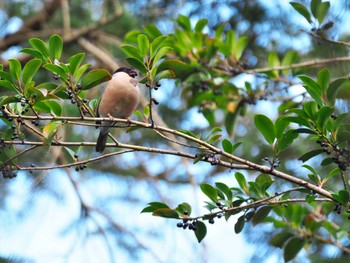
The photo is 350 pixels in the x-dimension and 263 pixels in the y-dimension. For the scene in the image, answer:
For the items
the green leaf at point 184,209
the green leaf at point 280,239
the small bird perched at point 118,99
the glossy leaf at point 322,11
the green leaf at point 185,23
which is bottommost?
the green leaf at point 280,239

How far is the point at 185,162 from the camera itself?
3445mm

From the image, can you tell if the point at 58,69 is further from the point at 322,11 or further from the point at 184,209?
the point at 322,11

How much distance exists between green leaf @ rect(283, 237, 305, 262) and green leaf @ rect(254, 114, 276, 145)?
59cm

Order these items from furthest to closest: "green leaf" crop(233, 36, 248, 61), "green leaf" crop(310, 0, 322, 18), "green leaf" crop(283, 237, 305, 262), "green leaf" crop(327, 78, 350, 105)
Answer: "green leaf" crop(233, 36, 248, 61)
"green leaf" crop(310, 0, 322, 18)
"green leaf" crop(283, 237, 305, 262)
"green leaf" crop(327, 78, 350, 105)

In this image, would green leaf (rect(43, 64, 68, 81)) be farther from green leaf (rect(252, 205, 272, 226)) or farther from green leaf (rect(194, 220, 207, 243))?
green leaf (rect(252, 205, 272, 226))

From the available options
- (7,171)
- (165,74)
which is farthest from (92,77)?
(7,171)

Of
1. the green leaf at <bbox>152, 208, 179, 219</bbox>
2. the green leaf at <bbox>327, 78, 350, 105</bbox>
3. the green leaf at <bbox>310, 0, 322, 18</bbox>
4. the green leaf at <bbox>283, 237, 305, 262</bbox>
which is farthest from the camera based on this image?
the green leaf at <bbox>310, 0, 322, 18</bbox>

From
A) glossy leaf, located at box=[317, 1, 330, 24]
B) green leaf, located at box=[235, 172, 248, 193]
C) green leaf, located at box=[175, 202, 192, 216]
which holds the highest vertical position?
glossy leaf, located at box=[317, 1, 330, 24]

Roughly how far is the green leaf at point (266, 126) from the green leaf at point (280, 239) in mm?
549

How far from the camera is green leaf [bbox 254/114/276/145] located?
6.47ft

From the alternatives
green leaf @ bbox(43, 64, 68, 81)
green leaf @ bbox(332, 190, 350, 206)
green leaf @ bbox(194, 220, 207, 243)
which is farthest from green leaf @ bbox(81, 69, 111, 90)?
green leaf @ bbox(332, 190, 350, 206)

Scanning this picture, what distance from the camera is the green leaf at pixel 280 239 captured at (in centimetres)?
238

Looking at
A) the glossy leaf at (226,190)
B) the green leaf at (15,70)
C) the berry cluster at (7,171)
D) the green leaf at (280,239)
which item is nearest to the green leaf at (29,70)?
the green leaf at (15,70)

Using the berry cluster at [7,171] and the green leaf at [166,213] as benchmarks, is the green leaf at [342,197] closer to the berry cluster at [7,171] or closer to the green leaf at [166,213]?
the green leaf at [166,213]
